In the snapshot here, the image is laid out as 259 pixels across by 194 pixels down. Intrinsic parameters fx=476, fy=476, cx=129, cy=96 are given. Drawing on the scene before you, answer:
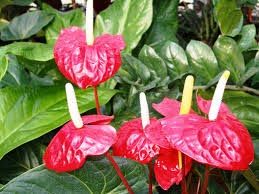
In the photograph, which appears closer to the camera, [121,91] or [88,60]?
[88,60]

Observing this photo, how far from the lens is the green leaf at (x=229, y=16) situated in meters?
0.84

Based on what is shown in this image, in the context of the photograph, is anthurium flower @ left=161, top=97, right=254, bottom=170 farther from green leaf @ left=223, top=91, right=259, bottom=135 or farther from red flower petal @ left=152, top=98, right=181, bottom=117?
green leaf @ left=223, top=91, right=259, bottom=135

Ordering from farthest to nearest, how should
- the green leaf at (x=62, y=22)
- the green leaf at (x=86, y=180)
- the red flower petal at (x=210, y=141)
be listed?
the green leaf at (x=62, y=22) < the green leaf at (x=86, y=180) < the red flower petal at (x=210, y=141)

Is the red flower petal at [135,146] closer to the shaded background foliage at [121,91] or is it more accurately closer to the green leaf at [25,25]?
the shaded background foliage at [121,91]

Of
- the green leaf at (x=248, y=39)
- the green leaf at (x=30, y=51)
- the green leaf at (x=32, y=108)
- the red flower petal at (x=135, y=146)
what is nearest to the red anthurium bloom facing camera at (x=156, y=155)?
the red flower petal at (x=135, y=146)

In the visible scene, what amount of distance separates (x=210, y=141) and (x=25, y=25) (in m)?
0.70

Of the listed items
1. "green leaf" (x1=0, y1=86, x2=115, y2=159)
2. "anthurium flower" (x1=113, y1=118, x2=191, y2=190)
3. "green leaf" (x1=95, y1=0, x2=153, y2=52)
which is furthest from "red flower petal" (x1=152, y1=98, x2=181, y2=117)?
"green leaf" (x1=95, y1=0, x2=153, y2=52)

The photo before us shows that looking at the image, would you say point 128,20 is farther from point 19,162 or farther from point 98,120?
point 98,120

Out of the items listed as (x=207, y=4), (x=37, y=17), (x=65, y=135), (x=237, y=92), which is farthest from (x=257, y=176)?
(x=207, y=4)

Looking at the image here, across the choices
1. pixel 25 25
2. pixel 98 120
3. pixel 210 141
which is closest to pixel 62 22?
pixel 25 25

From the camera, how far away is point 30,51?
738 millimetres

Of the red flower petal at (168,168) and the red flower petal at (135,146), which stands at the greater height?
the red flower petal at (135,146)

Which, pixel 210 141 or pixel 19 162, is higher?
pixel 210 141

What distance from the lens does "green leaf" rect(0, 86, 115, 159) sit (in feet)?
2.20
